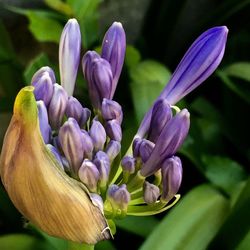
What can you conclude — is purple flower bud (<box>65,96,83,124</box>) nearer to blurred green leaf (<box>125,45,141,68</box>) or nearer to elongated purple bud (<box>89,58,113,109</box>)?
elongated purple bud (<box>89,58,113,109</box>)

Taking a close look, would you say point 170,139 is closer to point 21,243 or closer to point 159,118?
point 159,118

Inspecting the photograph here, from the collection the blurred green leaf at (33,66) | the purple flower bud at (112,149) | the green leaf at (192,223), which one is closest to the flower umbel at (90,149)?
the purple flower bud at (112,149)

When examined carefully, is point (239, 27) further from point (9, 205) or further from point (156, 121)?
point (156, 121)

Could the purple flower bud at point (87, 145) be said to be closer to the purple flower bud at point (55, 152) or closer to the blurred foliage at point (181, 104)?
the purple flower bud at point (55, 152)

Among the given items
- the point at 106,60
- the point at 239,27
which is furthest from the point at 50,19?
the point at 106,60

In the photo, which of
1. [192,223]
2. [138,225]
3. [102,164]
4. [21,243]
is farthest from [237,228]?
[102,164]

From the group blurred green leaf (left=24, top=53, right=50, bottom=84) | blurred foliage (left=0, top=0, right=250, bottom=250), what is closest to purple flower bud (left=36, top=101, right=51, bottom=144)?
blurred foliage (left=0, top=0, right=250, bottom=250)
